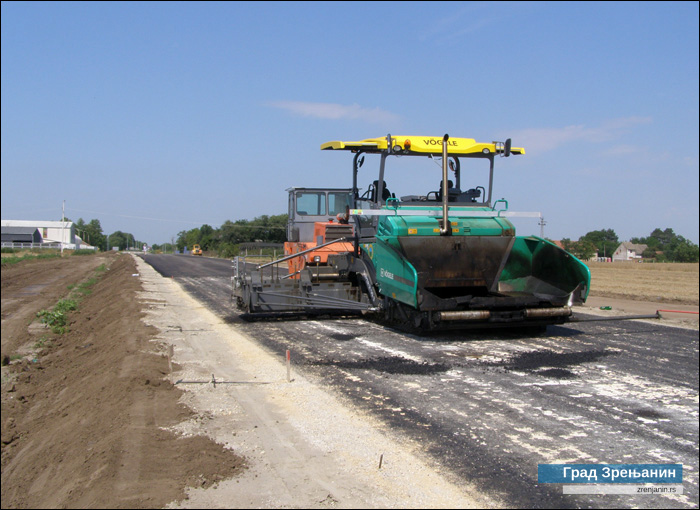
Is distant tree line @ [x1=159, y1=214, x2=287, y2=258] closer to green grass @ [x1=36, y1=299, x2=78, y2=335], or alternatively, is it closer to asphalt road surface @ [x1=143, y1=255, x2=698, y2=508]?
green grass @ [x1=36, y1=299, x2=78, y2=335]

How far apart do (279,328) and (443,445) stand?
6343mm

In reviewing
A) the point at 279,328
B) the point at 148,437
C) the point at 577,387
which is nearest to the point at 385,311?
the point at 279,328

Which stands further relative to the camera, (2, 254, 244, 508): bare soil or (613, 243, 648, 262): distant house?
(613, 243, 648, 262): distant house

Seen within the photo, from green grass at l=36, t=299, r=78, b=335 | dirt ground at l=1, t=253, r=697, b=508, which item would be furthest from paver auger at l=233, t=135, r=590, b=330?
green grass at l=36, t=299, r=78, b=335

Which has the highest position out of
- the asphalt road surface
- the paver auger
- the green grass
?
the paver auger

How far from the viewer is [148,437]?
4.70 m

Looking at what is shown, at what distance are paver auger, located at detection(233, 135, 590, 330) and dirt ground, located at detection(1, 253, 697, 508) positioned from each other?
7.49 feet

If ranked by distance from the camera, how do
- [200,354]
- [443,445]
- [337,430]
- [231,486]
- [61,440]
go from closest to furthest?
[231,486], [443,445], [337,430], [61,440], [200,354]

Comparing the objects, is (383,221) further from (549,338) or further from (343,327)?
(549,338)

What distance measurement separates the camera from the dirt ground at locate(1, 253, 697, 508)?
149 inches

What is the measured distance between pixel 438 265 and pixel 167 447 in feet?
16.9

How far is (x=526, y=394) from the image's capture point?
5996 mm

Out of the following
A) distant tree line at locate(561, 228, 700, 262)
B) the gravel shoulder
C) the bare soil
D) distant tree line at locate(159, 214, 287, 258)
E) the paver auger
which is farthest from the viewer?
distant tree line at locate(159, 214, 287, 258)

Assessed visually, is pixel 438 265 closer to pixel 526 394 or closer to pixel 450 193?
pixel 450 193
